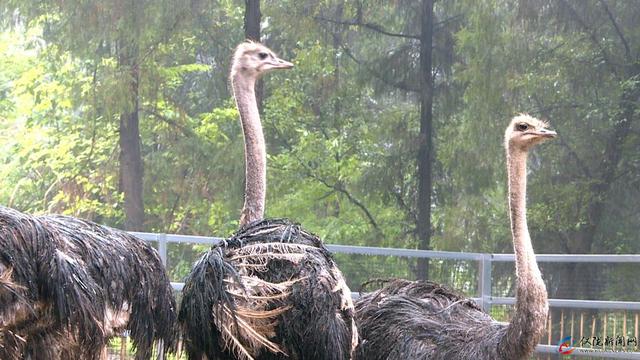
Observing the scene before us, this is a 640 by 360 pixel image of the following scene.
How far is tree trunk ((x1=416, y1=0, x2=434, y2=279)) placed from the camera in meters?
16.0

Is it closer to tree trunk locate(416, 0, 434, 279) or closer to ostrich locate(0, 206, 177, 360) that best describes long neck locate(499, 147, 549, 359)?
ostrich locate(0, 206, 177, 360)

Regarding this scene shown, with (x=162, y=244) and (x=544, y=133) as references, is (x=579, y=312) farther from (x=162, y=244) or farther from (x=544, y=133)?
(x=162, y=244)

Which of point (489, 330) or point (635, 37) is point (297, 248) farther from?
point (635, 37)

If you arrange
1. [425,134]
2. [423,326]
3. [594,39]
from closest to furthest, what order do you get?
1. [423,326]
2. [594,39]
3. [425,134]

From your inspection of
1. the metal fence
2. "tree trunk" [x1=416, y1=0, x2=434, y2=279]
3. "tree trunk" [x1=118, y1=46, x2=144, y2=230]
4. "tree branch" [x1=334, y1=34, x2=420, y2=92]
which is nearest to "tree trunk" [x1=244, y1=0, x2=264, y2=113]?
"tree branch" [x1=334, y1=34, x2=420, y2=92]

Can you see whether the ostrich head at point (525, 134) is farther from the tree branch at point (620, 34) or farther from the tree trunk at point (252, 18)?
the tree trunk at point (252, 18)

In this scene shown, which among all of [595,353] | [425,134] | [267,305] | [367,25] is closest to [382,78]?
[367,25]

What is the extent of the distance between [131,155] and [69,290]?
42.2 feet

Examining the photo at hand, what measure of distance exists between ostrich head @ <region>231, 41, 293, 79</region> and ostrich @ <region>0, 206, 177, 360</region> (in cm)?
198

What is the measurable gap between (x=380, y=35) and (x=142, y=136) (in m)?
4.29

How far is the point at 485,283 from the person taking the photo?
9.32 metres

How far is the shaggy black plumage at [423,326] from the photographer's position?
5887 millimetres

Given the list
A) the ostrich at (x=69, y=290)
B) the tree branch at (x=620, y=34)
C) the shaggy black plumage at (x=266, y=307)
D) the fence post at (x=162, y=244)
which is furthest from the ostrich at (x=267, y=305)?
the tree branch at (x=620, y=34)

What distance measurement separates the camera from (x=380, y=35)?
55.7 ft
